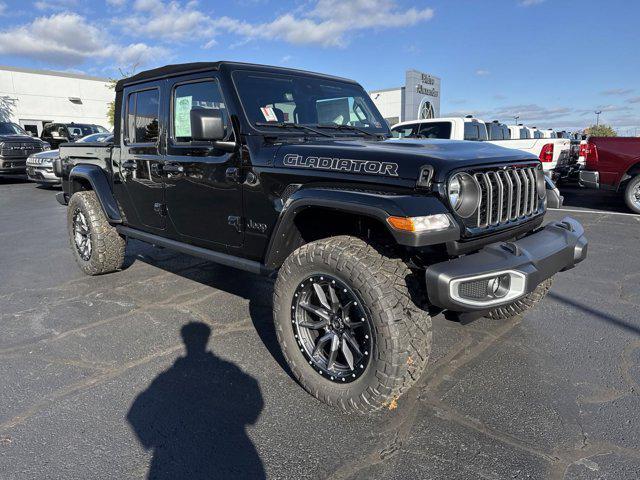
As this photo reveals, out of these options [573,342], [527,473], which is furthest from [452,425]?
[573,342]

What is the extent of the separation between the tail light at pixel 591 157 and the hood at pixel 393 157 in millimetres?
6952

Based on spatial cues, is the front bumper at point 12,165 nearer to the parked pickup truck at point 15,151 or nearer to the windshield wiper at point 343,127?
the parked pickup truck at point 15,151

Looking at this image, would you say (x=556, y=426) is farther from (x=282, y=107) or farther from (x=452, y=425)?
(x=282, y=107)

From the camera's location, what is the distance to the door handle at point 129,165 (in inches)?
160

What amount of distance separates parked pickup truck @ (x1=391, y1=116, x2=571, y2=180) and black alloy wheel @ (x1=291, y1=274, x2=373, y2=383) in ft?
22.6

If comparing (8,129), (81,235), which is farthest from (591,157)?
(8,129)

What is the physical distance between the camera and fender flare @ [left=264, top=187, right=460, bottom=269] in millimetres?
2174

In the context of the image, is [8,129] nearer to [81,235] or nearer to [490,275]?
[81,235]

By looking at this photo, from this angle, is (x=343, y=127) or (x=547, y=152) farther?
(x=547, y=152)

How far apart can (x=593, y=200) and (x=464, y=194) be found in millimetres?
9734

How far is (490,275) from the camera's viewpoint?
2.20 m

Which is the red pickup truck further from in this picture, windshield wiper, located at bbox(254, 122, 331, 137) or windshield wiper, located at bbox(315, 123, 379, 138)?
windshield wiper, located at bbox(254, 122, 331, 137)

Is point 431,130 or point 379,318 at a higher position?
point 431,130

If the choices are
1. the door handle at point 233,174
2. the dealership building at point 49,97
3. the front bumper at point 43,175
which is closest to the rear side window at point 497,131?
the door handle at point 233,174
